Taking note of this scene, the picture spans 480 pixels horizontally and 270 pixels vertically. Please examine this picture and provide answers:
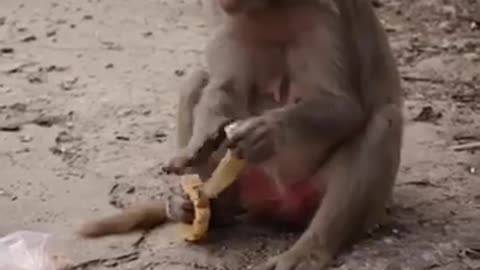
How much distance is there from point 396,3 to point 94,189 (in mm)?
3434

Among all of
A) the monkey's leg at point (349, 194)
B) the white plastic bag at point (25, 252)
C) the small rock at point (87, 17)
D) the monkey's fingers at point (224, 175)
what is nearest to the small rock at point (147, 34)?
the small rock at point (87, 17)

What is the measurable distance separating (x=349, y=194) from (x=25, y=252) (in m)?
1.11

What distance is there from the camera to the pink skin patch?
178 inches

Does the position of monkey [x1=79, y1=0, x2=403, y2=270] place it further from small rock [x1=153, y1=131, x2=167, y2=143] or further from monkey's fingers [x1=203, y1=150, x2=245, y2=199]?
small rock [x1=153, y1=131, x2=167, y2=143]

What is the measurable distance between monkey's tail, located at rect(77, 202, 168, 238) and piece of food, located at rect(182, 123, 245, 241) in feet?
0.64

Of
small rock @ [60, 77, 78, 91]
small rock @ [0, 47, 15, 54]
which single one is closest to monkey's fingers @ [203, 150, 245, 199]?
small rock @ [60, 77, 78, 91]

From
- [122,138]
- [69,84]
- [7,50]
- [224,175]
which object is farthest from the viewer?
[7,50]

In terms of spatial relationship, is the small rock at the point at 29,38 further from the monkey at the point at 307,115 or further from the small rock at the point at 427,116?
the monkey at the point at 307,115

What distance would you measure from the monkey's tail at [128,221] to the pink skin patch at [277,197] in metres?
0.31

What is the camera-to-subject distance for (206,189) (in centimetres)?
446

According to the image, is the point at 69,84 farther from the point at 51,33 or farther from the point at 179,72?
the point at 51,33

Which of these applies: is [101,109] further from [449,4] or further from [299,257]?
[449,4]

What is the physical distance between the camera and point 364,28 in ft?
14.6

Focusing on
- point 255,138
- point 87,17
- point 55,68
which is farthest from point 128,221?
point 87,17
